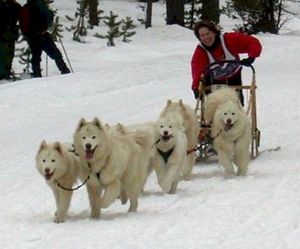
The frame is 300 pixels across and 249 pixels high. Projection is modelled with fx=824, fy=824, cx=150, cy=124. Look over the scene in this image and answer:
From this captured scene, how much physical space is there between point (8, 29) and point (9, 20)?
6.8 inches

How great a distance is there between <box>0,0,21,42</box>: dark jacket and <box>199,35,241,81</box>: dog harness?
283 inches

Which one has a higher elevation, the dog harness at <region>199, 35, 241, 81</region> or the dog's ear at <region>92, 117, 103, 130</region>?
the dog harness at <region>199, 35, 241, 81</region>

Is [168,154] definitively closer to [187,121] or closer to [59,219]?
[187,121]

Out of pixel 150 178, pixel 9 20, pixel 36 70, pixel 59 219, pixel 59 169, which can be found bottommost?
pixel 150 178

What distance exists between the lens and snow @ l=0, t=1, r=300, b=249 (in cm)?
576

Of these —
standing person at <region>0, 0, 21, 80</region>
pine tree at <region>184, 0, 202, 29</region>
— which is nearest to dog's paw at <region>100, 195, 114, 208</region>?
standing person at <region>0, 0, 21, 80</region>

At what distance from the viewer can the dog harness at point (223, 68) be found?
359 inches

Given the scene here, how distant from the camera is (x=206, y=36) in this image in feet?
29.1

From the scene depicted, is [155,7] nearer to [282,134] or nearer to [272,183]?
[282,134]

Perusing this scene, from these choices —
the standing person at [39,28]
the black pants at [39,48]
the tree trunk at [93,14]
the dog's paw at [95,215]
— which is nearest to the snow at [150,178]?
the dog's paw at [95,215]

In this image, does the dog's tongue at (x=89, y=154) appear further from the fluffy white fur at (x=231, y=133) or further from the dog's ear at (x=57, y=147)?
the fluffy white fur at (x=231, y=133)

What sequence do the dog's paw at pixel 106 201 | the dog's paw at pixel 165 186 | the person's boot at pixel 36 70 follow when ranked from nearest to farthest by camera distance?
the dog's paw at pixel 106 201 < the dog's paw at pixel 165 186 < the person's boot at pixel 36 70

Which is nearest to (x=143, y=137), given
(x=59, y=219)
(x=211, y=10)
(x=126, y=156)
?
(x=126, y=156)

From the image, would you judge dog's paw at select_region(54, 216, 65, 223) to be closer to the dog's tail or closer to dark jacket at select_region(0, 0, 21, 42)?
the dog's tail
